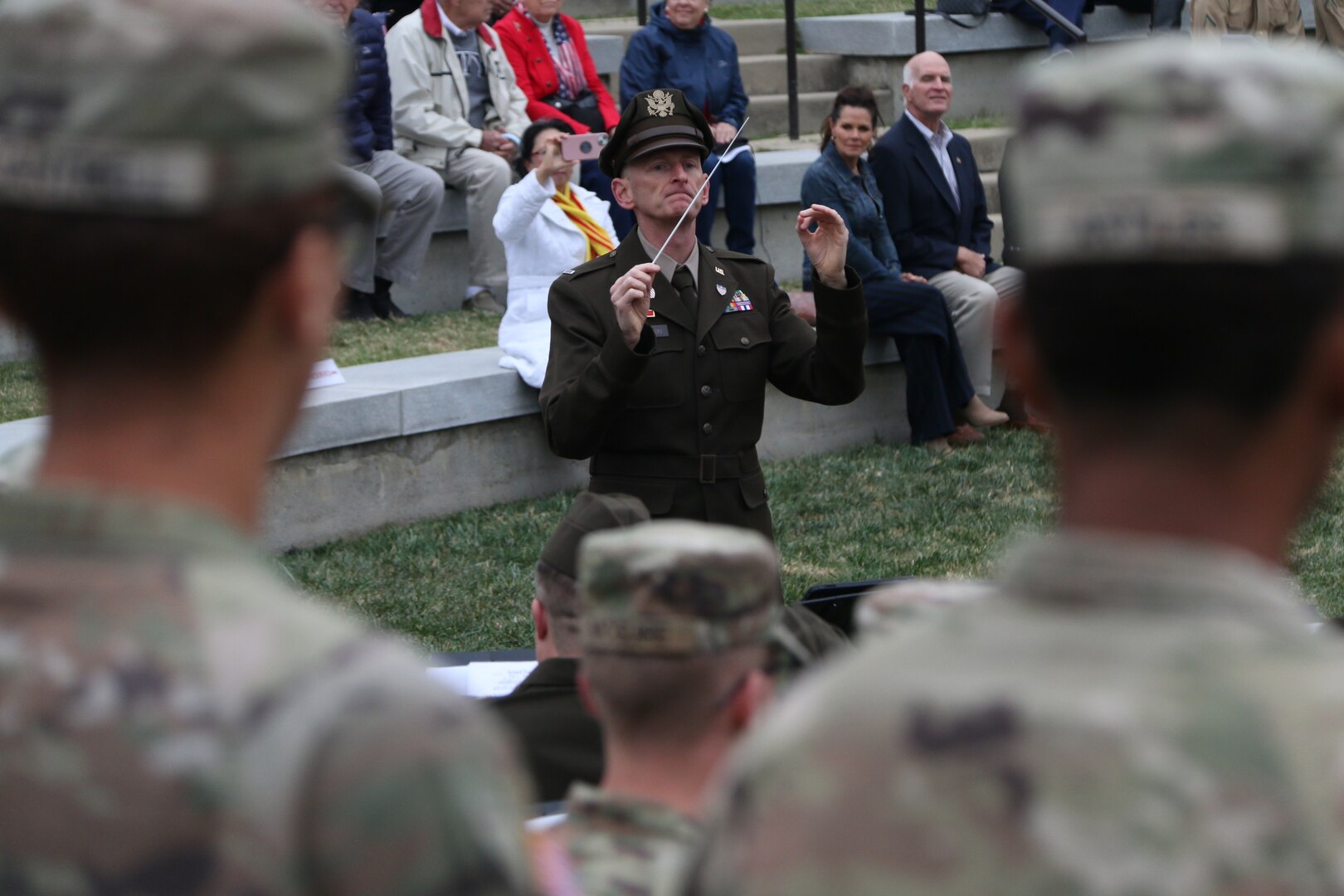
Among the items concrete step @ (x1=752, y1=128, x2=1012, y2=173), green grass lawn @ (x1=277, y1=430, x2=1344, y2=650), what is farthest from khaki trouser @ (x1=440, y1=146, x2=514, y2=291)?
concrete step @ (x1=752, y1=128, x2=1012, y2=173)

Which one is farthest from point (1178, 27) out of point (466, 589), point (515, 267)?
point (466, 589)

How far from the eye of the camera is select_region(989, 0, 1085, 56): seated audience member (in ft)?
41.1

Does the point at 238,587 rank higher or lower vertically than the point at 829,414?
higher

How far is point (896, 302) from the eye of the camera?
8969mm

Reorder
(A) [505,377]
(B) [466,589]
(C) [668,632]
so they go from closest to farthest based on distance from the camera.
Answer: (C) [668,632]
(B) [466,589]
(A) [505,377]

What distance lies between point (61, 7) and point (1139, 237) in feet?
2.56

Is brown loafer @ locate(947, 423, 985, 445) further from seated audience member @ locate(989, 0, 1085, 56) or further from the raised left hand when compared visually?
the raised left hand

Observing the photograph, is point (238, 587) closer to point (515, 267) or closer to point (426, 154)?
point (515, 267)

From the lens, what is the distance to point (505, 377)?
765 cm

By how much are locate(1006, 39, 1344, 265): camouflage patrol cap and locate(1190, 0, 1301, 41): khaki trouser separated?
11.1 meters

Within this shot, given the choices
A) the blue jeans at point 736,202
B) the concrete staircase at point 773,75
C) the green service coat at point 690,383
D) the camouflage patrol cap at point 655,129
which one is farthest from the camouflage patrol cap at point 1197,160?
the concrete staircase at point 773,75

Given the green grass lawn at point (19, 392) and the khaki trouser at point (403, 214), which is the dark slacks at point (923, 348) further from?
the green grass lawn at point (19, 392)

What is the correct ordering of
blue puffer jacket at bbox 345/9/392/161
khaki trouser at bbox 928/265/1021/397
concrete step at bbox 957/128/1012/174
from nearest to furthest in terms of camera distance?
1. blue puffer jacket at bbox 345/9/392/161
2. khaki trouser at bbox 928/265/1021/397
3. concrete step at bbox 957/128/1012/174

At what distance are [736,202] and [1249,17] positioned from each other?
419cm
